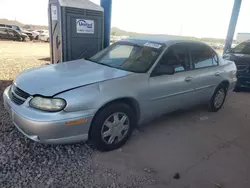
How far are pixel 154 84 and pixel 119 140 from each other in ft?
3.02

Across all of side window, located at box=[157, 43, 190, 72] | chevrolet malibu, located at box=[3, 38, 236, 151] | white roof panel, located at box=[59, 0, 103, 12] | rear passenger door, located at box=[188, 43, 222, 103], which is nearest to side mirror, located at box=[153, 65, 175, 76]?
chevrolet malibu, located at box=[3, 38, 236, 151]

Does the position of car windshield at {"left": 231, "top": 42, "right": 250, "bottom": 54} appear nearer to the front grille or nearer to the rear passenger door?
the rear passenger door

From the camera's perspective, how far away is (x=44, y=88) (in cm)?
258

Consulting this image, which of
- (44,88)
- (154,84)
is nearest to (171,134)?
(154,84)

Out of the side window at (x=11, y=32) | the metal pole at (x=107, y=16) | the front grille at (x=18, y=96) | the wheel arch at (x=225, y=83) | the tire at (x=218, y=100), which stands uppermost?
the metal pole at (x=107, y=16)

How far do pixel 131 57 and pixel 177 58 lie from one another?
76cm

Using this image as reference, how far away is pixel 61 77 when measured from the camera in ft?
9.39

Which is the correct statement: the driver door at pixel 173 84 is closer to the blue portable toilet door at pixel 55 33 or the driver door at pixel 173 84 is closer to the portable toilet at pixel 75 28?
the portable toilet at pixel 75 28

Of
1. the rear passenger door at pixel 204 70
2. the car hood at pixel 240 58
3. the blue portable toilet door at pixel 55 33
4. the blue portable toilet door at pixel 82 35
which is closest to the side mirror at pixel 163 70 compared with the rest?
the rear passenger door at pixel 204 70

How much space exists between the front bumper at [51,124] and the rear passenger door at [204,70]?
7.04ft

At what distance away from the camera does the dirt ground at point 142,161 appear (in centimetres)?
244

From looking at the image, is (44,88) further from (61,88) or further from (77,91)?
(77,91)

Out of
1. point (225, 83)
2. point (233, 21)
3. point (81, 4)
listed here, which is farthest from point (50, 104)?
point (233, 21)

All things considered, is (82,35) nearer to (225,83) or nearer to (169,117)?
(169,117)
